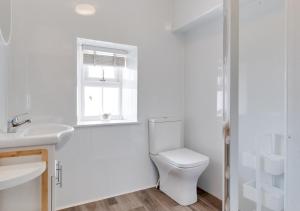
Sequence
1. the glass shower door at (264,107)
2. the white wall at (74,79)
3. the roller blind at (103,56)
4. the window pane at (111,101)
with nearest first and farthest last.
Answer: the glass shower door at (264,107), the white wall at (74,79), the roller blind at (103,56), the window pane at (111,101)

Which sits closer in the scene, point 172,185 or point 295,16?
point 295,16

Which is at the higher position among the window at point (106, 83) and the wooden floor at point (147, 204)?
the window at point (106, 83)

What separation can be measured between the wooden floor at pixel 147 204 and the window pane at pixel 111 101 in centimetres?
98

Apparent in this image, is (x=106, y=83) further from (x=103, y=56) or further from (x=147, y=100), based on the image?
(x=147, y=100)

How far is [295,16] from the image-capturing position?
107cm

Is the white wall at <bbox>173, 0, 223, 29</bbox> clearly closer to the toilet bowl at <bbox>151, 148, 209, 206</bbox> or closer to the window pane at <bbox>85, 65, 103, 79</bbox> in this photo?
the window pane at <bbox>85, 65, 103, 79</bbox>

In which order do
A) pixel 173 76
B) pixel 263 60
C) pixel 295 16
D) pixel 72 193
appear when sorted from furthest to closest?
pixel 173 76
pixel 72 193
pixel 263 60
pixel 295 16

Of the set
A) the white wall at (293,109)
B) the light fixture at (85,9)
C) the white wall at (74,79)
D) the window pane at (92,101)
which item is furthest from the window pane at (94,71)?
the white wall at (293,109)

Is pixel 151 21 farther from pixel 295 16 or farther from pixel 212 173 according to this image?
pixel 212 173

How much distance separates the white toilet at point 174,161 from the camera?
1.84 meters

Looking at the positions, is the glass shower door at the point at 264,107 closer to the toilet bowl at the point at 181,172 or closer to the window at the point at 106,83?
the toilet bowl at the point at 181,172

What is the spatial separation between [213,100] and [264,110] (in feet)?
2.29

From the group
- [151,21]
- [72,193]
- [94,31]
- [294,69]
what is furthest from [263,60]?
[72,193]

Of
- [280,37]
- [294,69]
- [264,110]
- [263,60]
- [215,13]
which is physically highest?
[215,13]
